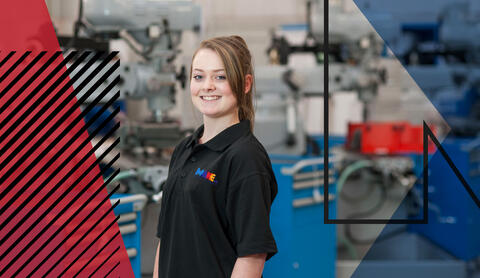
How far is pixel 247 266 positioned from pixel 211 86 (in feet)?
1.42

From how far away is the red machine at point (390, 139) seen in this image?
447 cm

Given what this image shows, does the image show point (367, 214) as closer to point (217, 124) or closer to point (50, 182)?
point (50, 182)

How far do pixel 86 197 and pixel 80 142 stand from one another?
0.30m

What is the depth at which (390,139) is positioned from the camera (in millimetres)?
4473

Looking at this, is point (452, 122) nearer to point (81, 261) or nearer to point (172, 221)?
point (81, 261)

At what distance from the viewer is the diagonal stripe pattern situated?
2066 mm

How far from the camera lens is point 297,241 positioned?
3.36m

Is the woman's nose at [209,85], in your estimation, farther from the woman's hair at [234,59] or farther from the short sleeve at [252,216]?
the short sleeve at [252,216]

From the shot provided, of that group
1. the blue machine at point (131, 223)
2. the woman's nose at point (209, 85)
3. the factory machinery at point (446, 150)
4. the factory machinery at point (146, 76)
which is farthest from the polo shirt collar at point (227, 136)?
the factory machinery at point (446, 150)

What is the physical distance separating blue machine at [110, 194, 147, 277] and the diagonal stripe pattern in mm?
39

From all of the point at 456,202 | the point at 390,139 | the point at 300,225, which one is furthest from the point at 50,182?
the point at 456,202

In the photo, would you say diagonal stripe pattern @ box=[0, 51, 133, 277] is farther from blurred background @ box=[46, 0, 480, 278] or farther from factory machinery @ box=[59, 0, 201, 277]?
factory machinery @ box=[59, 0, 201, 277]

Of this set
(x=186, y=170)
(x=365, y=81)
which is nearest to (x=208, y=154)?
(x=186, y=170)

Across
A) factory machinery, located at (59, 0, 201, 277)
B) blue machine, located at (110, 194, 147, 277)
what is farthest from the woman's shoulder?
factory machinery, located at (59, 0, 201, 277)
